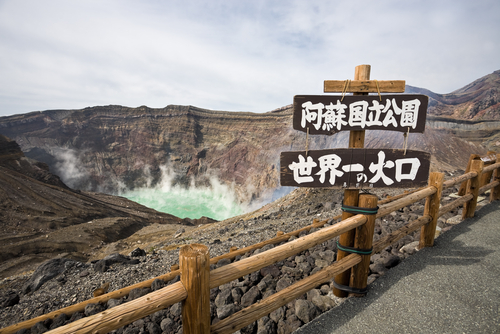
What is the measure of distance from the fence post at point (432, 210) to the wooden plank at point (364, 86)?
75.1 inches

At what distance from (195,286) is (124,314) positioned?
44cm

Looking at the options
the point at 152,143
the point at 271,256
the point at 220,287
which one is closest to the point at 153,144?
the point at 152,143

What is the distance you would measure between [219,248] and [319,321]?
357cm

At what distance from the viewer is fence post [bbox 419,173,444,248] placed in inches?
150

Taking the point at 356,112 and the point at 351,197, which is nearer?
the point at 356,112

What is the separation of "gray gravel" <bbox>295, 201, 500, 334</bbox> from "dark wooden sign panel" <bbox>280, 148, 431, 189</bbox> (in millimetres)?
1318

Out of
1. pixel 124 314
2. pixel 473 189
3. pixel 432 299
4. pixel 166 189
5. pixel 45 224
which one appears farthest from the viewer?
pixel 166 189

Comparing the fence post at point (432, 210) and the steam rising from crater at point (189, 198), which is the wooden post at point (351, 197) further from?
the steam rising from crater at point (189, 198)

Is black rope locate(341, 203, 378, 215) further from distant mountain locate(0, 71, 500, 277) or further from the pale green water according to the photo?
the pale green water

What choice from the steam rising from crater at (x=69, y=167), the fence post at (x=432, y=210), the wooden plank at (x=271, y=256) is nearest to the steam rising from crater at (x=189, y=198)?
the steam rising from crater at (x=69, y=167)

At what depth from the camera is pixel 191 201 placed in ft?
155

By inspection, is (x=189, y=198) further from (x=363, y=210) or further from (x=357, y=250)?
(x=363, y=210)

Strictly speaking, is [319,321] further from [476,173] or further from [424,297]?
[476,173]

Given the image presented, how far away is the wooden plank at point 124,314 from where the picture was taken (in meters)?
1.32
